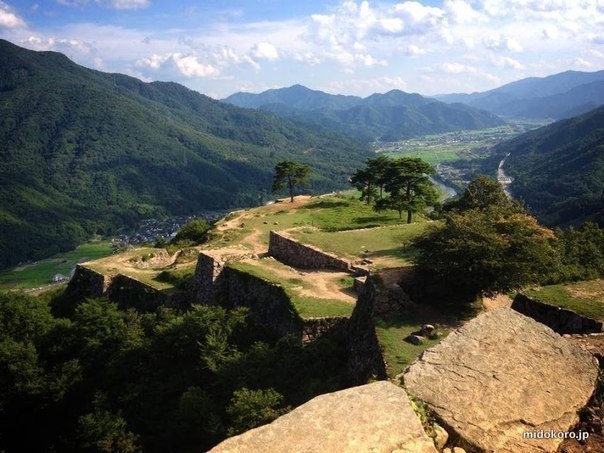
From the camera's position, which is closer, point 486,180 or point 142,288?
point 142,288

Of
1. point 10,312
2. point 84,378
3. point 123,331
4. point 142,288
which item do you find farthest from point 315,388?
point 10,312

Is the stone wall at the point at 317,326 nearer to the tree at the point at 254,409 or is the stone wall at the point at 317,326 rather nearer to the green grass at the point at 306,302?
the green grass at the point at 306,302

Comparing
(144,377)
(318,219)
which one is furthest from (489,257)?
(318,219)

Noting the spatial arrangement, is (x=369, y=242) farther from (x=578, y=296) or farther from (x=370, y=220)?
(x=578, y=296)

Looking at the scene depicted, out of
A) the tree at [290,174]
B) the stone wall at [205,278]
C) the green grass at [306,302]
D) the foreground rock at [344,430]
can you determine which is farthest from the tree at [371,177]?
the foreground rock at [344,430]

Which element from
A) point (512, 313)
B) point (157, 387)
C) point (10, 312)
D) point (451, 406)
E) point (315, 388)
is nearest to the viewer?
point (451, 406)

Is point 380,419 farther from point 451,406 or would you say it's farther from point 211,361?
point 211,361
